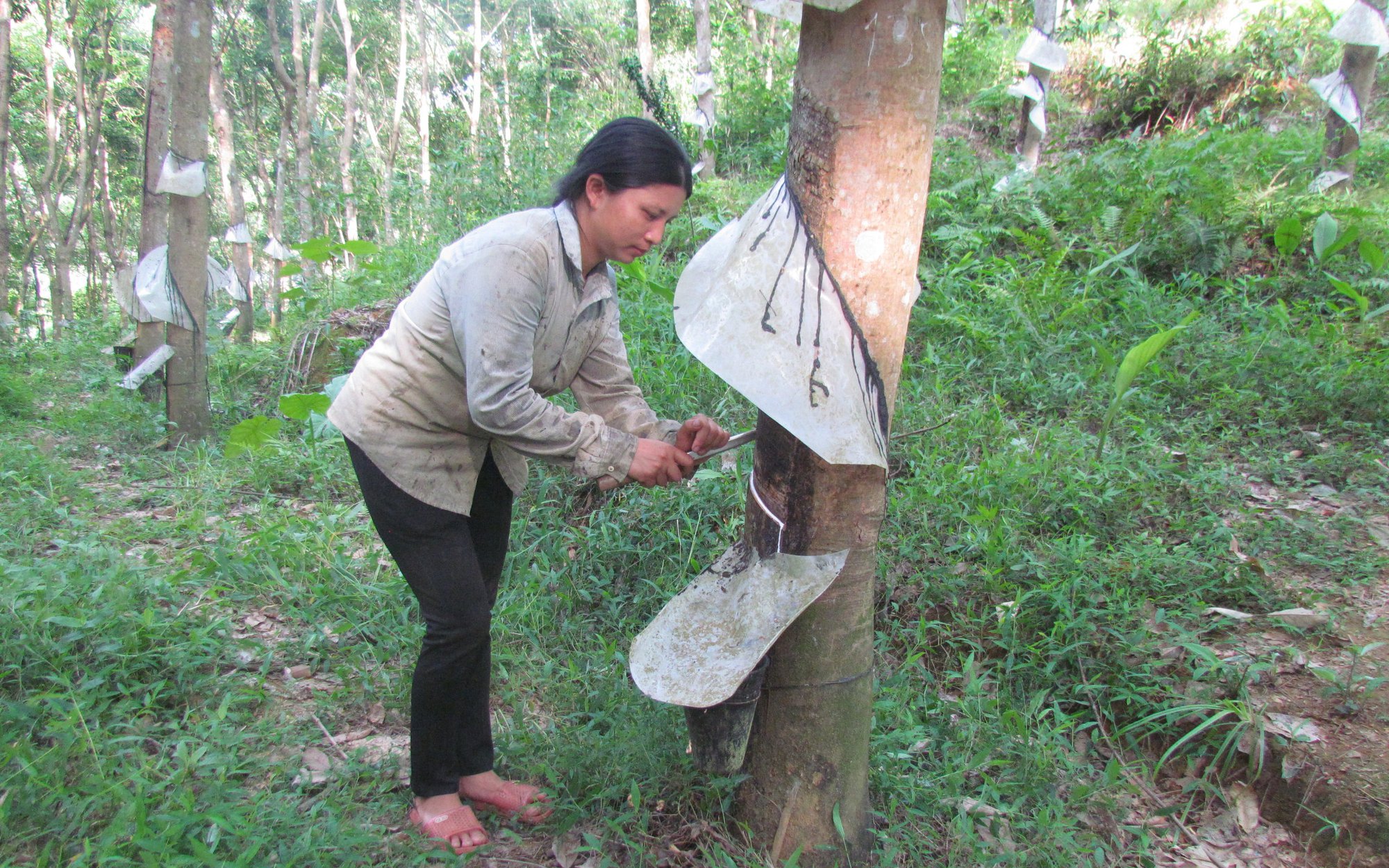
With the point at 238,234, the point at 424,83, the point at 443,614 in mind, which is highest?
the point at 424,83

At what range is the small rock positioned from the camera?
261 centimetres

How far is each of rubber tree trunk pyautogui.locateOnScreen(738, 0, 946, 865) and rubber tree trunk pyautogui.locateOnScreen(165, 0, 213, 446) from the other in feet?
14.8

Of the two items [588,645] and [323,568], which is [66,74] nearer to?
[323,568]

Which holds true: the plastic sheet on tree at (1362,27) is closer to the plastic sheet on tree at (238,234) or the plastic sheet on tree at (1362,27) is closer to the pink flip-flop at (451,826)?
the pink flip-flop at (451,826)

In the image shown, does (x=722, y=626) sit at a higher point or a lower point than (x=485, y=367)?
lower

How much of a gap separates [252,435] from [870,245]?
3942 mm

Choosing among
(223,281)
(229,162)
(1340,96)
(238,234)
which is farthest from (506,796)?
(229,162)

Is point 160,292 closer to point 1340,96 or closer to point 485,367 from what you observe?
point 485,367

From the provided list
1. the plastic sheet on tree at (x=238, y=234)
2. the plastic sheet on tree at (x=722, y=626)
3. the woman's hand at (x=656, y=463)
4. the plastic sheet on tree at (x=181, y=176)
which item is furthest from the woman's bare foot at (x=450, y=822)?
the plastic sheet on tree at (x=238, y=234)

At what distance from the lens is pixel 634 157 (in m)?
1.79

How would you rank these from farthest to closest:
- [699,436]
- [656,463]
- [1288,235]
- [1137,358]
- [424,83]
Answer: [424,83]
[1288,235]
[1137,358]
[699,436]
[656,463]

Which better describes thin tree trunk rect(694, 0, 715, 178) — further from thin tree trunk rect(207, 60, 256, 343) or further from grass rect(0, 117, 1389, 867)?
thin tree trunk rect(207, 60, 256, 343)

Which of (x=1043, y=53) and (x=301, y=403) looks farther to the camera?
(x=1043, y=53)

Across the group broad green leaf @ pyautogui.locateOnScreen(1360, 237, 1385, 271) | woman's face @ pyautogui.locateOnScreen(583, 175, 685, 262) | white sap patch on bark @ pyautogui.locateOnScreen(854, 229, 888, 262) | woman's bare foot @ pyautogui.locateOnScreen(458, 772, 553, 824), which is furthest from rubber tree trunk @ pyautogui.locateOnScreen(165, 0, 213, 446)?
broad green leaf @ pyautogui.locateOnScreen(1360, 237, 1385, 271)
